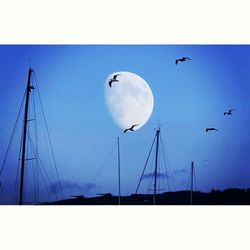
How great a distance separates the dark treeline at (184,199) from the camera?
958 cm

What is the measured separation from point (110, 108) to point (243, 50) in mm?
3136

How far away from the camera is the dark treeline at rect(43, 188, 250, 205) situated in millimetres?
9578

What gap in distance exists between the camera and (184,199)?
32.4 ft

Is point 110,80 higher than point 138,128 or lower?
higher

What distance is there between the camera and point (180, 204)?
955 cm

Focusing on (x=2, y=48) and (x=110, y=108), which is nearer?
(x=2, y=48)

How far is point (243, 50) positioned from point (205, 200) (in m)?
3.28

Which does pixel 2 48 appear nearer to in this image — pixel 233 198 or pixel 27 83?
pixel 27 83

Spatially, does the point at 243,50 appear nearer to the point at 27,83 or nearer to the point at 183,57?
the point at 183,57
